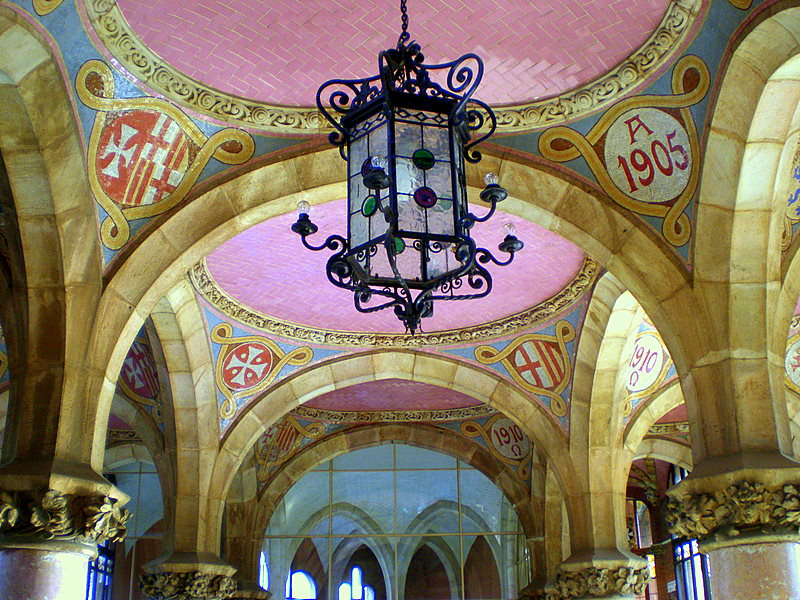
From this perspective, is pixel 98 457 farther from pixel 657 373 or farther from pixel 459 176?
pixel 657 373

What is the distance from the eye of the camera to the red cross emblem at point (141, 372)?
31.9 ft

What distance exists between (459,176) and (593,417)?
18.3ft

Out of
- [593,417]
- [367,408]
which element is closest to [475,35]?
[593,417]

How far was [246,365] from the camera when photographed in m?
9.97

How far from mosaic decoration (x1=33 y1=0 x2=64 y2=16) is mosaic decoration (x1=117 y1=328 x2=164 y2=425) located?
15.9ft

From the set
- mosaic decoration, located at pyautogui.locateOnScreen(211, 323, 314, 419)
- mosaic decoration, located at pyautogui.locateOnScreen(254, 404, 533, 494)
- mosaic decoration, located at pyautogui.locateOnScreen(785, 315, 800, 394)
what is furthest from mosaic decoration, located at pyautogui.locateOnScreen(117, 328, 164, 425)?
mosaic decoration, located at pyautogui.locateOnScreen(785, 315, 800, 394)

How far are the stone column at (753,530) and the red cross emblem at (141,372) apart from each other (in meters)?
6.10

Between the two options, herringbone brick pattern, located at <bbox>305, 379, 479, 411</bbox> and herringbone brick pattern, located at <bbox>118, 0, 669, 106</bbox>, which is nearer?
herringbone brick pattern, located at <bbox>118, 0, 669, 106</bbox>

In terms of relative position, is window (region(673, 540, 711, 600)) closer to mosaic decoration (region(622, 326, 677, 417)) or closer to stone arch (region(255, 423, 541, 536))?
stone arch (region(255, 423, 541, 536))

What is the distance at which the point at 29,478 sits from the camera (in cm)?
536

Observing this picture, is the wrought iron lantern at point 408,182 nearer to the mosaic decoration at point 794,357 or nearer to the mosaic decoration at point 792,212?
the mosaic decoration at point 792,212

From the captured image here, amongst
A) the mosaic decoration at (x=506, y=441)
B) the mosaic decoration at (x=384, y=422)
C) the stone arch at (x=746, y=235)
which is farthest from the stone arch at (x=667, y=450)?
the stone arch at (x=746, y=235)

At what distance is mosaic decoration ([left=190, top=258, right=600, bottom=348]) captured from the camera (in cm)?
895

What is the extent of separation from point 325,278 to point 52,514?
422cm
